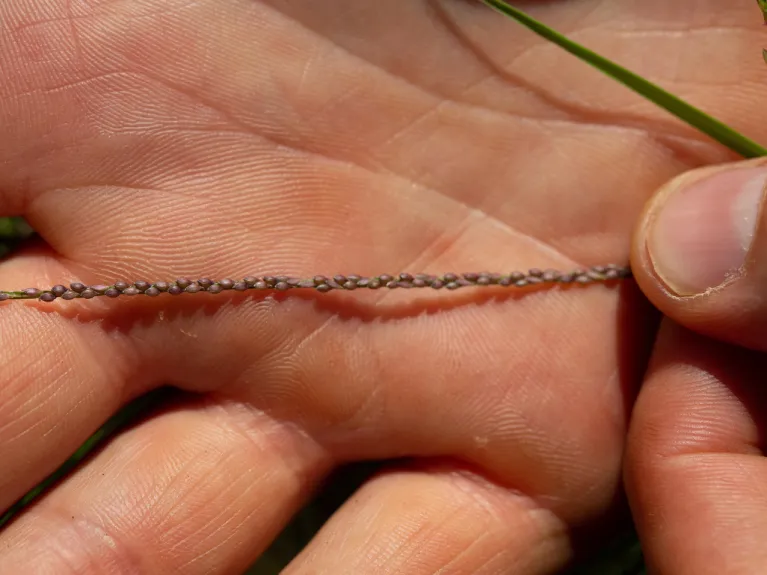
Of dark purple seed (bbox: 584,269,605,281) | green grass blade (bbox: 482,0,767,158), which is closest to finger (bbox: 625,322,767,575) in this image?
dark purple seed (bbox: 584,269,605,281)

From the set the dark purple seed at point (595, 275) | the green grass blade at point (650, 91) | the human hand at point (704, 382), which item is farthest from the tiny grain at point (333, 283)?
the green grass blade at point (650, 91)

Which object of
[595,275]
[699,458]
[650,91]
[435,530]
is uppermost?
[650,91]

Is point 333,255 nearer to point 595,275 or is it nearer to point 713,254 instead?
point 595,275

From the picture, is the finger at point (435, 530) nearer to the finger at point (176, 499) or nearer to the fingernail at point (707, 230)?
the finger at point (176, 499)

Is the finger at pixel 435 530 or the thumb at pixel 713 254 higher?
the thumb at pixel 713 254

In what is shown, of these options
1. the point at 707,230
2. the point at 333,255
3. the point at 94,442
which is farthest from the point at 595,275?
the point at 94,442

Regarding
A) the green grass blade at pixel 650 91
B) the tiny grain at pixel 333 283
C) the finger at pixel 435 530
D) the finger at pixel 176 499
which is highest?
the green grass blade at pixel 650 91

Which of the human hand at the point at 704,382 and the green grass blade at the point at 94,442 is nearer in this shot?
the human hand at the point at 704,382
